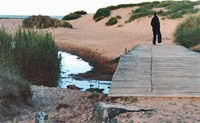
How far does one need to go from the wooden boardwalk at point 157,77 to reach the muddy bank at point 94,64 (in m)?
2.30

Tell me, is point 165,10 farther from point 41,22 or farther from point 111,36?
point 41,22

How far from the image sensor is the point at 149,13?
116 ft

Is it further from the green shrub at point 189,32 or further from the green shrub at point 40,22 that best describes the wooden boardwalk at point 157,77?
the green shrub at point 40,22

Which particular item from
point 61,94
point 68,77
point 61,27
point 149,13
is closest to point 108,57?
point 68,77

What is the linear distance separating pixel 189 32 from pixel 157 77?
8.80 metres

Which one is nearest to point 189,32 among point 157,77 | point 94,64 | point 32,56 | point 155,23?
point 155,23

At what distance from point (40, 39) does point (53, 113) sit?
4.63 metres

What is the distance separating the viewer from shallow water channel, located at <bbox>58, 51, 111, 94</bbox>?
408 inches

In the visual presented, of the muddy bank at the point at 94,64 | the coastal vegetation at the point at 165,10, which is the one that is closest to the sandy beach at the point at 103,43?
the muddy bank at the point at 94,64

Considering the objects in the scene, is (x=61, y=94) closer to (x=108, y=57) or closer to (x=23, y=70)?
(x=23, y=70)

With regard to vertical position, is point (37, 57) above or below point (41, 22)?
below

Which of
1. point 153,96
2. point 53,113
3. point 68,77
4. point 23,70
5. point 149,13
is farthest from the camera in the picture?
point 149,13

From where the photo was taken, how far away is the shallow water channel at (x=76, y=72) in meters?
10.4

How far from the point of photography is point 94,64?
14.3m
